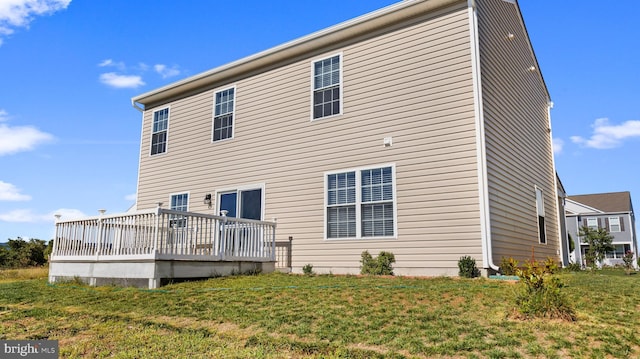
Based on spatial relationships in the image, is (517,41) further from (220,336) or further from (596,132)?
(596,132)

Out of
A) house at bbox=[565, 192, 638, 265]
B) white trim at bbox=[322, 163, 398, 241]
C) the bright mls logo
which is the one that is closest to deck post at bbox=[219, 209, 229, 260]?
white trim at bbox=[322, 163, 398, 241]

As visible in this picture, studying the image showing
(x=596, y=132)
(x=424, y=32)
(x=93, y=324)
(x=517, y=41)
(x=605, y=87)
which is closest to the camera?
(x=93, y=324)

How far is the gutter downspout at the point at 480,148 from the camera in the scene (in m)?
8.41

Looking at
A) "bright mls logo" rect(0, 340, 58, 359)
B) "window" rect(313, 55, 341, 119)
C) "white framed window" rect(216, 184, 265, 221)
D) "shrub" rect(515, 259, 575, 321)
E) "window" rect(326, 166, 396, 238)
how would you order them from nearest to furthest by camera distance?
"bright mls logo" rect(0, 340, 58, 359)
"shrub" rect(515, 259, 575, 321)
"window" rect(326, 166, 396, 238)
"window" rect(313, 55, 341, 119)
"white framed window" rect(216, 184, 265, 221)

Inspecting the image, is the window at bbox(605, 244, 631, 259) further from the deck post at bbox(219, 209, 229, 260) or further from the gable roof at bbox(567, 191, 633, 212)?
the deck post at bbox(219, 209, 229, 260)

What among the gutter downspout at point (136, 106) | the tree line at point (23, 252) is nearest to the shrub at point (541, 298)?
the gutter downspout at point (136, 106)

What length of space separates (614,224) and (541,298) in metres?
35.9

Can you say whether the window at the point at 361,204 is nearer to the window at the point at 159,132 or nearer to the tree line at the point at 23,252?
the window at the point at 159,132

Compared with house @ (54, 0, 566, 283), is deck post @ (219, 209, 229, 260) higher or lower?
lower

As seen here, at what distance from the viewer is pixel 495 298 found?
19.2 ft

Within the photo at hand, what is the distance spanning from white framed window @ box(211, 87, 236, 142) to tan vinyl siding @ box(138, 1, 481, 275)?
217mm

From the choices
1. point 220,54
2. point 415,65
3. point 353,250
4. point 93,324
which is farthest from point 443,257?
point 220,54

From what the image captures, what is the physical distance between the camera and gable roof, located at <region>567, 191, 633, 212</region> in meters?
34.6

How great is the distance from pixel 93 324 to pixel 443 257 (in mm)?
6227
